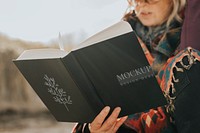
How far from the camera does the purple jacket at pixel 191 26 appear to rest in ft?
3.47

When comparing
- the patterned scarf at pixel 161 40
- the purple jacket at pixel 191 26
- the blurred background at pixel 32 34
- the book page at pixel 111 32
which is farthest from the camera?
the blurred background at pixel 32 34

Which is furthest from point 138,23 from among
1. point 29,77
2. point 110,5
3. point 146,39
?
point 110,5

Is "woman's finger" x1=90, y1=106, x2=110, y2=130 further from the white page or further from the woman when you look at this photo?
the white page

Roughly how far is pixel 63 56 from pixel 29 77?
0.52 feet

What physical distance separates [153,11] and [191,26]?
0.15 meters

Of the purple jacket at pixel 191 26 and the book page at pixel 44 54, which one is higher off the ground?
the book page at pixel 44 54

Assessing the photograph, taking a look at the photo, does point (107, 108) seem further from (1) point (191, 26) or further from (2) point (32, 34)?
(2) point (32, 34)

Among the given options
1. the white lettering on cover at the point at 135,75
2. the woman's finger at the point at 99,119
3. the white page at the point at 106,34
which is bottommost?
the woman's finger at the point at 99,119

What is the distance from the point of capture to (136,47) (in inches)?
30.4

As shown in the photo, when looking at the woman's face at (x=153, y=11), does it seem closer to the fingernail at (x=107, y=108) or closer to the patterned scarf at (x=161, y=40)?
the patterned scarf at (x=161, y=40)

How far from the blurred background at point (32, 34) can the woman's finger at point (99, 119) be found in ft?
4.60

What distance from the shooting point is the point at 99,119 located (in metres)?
0.88

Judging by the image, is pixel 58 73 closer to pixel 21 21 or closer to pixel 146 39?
pixel 146 39

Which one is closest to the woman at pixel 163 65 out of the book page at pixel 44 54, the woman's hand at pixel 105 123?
the woman's hand at pixel 105 123
